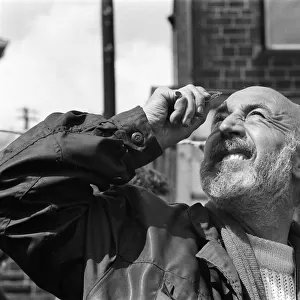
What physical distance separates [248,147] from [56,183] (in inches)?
28.5

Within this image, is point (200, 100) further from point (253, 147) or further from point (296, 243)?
point (296, 243)

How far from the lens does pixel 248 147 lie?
114 inches

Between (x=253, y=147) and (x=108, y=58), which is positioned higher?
(x=108, y=58)

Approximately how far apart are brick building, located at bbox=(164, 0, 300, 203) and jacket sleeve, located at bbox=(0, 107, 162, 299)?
259 inches

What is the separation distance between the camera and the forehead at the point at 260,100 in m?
3.05

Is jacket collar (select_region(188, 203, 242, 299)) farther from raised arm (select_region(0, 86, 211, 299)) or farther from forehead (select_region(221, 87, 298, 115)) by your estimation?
forehead (select_region(221, 87, 298, 115))

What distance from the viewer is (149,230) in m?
2.66

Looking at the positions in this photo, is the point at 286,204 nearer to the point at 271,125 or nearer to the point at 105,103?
the point at 271,125

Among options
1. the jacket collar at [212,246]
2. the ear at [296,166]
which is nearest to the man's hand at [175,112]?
the jacket collar at [212,246]

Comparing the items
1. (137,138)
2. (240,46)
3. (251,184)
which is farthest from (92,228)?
(240,46)

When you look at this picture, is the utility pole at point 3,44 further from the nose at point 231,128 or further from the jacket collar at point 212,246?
the jacket collar at point 212,246

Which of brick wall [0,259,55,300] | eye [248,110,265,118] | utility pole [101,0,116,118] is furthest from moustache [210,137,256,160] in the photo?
brick wall [0,259,55,300]

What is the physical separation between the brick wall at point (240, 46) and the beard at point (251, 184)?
6338mm

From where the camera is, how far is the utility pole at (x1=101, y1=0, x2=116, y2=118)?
17.5ft
